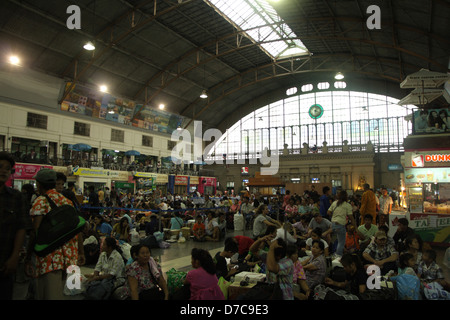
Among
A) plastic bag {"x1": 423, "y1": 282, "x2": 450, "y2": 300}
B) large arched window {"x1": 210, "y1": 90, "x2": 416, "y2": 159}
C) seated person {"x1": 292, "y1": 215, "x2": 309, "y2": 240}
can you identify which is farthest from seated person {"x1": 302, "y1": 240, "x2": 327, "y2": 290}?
large arched window {"x1": 210, "y1": 90, "x2": 416, "y2": 159}

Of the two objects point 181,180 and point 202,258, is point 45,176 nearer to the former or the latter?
point 202,258

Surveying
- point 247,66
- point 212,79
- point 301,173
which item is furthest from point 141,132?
point 301,173

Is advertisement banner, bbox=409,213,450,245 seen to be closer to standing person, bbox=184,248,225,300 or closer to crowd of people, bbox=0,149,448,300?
crowd of people, bbox=0,149,448,300

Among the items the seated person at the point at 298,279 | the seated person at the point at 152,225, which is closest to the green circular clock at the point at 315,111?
the seated person at the point at 152,225

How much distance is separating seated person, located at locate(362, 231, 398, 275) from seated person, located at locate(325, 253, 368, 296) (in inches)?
48.9

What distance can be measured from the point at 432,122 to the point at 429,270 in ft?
27.3

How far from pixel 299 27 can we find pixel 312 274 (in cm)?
2033

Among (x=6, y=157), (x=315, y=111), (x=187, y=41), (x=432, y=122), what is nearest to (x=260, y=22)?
(x=187, y=41)

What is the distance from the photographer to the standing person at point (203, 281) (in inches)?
134

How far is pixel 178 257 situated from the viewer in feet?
25.0

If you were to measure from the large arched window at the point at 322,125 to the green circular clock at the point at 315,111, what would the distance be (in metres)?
0.32

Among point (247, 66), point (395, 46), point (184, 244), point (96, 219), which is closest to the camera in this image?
point (96, 219)

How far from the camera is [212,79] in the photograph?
28797 millimetres

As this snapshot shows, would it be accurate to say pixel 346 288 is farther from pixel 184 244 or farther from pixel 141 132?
pixel 141 132
